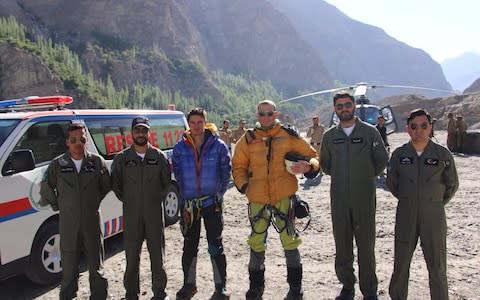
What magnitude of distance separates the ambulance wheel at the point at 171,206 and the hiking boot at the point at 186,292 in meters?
2.89

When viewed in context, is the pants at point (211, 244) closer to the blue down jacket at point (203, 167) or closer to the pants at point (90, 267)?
the blue down jacket at point (203, 167)

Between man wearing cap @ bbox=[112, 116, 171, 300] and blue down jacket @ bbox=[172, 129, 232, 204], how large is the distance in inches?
7.0

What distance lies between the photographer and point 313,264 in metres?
5.20

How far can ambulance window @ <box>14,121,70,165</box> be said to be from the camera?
14.9 ft

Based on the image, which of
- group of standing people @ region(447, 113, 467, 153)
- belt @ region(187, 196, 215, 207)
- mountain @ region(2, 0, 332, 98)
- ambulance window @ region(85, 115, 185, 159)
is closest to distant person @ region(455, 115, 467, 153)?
group of standing people @ region(447, 113, 467, 153)

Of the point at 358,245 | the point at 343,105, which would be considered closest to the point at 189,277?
the point at 358,245

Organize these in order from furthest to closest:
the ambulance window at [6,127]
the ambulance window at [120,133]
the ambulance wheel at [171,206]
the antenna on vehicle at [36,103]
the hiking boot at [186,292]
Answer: the ambulance wheel at [171,206], the ambulance window at [120,133], the antenna on vehicle at [36,103], the ambulance window at [6,127], the hiking boot at [186,292]

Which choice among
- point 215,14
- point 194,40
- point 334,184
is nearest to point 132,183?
point 334,184

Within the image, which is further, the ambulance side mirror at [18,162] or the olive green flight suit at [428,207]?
the ambulance side mirror at [18,162]

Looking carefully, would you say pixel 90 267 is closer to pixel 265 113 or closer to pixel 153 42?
pixel 265 113

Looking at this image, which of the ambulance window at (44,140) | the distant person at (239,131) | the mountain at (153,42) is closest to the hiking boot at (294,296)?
the ambulance window at (44,140)

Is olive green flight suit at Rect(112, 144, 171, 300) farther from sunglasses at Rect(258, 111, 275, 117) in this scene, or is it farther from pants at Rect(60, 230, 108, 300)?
sunglasses at Rect(258, 111, 275, 117)

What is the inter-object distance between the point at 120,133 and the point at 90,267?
2.65 metres

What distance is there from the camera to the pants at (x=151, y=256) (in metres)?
3.95
